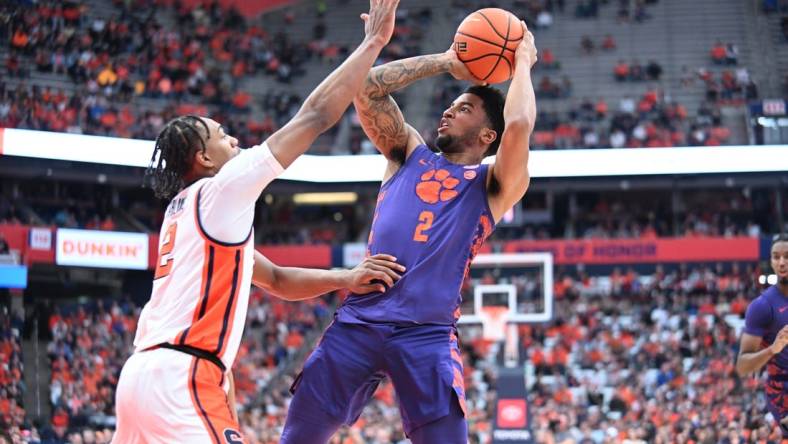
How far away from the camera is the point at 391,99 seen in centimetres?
595

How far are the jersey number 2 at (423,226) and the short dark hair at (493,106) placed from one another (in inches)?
25.0

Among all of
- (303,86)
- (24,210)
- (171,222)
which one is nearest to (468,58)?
(171,222)

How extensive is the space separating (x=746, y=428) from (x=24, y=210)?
20.0 metres

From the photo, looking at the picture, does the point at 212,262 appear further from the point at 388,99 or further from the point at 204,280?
the point at 388,99

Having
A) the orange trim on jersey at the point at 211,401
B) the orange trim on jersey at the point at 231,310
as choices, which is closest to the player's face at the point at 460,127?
the orange trim on jersey at the point at 231,310

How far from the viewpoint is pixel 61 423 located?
2128cm

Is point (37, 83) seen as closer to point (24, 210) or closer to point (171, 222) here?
point (24, 210)

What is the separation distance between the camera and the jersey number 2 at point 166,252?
180 inches

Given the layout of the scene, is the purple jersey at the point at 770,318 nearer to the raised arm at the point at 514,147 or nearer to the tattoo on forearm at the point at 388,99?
the raised arm at the point at 514,147

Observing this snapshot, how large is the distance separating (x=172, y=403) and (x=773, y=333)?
561cm

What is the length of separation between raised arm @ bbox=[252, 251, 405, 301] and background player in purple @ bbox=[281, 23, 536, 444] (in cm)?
5

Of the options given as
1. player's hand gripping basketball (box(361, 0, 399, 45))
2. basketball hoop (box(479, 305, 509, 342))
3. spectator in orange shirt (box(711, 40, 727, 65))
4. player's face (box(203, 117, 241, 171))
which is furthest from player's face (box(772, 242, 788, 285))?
spectator in orange shirt (box(711, 40, 727, 65))


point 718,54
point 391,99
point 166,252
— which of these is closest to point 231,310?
point 166,252

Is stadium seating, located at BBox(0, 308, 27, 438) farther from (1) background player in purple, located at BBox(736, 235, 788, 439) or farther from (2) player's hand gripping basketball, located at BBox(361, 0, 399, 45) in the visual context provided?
(2) player's hand gripping basketball, located at BBox(361, 0, 399, 45)
